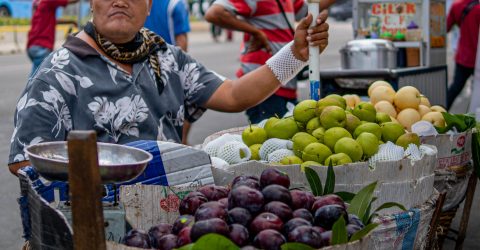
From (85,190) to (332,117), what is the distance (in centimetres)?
164

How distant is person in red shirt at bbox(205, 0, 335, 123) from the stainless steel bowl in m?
3.42

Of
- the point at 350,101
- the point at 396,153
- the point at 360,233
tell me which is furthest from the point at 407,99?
the point at 360,233

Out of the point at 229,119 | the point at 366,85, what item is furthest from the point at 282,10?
the point at 229,119

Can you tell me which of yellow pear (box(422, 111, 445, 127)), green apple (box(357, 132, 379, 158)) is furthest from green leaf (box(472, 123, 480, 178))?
green apple (box(357, 132, 379, 158))

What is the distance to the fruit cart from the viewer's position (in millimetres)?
6309

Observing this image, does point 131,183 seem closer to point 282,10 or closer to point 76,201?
point 76,201

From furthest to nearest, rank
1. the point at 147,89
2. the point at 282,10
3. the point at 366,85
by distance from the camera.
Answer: the point at 366,85
the point at 282,10
the point at 147,89

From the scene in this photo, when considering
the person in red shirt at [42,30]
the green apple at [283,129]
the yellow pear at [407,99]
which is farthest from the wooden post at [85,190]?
the person in red shirt at [42,30]

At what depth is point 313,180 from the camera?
2.79m

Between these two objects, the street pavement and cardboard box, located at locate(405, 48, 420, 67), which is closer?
the street pavement

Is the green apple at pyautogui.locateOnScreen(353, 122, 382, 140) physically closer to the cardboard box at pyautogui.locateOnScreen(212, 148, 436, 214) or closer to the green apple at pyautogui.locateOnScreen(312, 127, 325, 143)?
the green apple at pyautogui.locateOnScreen(312, 127, 325, 143)

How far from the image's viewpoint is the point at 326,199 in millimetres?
2305

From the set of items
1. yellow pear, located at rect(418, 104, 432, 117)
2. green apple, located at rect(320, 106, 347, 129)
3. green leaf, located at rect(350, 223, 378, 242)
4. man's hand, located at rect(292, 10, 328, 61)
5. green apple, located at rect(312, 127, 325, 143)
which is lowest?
yellow pear, located at rect(418, 104, 432, 117)

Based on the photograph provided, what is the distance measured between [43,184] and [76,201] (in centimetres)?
62
